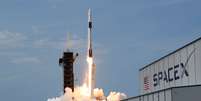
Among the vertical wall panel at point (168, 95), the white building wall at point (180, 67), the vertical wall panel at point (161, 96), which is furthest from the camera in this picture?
the white building wall at point (180, 67)

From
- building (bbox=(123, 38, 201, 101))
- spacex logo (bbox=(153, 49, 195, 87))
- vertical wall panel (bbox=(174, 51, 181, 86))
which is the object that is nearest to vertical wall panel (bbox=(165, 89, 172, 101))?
building (bbox=(123, 38, 201, 101))

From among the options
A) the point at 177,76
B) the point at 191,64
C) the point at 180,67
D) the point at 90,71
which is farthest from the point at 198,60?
the point at 90,71

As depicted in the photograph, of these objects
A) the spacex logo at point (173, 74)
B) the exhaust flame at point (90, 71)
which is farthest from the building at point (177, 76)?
the exhaust flame at point (90, 71)

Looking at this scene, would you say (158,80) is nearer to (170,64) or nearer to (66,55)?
(170,64)

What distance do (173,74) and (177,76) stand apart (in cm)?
140

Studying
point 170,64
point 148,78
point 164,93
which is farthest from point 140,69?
point 164,93

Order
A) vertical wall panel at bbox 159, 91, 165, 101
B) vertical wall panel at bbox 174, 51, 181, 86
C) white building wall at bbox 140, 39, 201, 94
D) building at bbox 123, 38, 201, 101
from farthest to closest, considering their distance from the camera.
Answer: vertical wall panel at bbox 174, 51, 181, 86 < white building wall at bbox 140, 39, 201, 94 < vertical wall panel at bbox 159, 91, 165, 101 < building at bbox 123, 38, 201, 101

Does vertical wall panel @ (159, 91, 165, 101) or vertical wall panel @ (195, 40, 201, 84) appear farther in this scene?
vertical wall panel @ (195, 40, 201, 84)

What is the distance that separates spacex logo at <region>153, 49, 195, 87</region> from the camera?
4909cm

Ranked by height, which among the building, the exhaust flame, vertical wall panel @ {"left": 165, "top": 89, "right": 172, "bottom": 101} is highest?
the exhaust flame

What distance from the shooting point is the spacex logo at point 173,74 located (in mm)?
49094

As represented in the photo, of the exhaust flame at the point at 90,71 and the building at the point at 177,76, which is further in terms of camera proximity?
the exhaust flame at the point at 90,71

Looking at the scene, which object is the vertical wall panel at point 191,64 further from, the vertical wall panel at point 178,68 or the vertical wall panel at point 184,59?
the vertical wall panel at point 178,68

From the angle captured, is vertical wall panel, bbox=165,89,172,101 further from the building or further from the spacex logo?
the spacex logo
